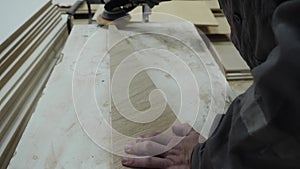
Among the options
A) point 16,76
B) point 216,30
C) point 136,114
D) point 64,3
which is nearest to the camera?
point 136,114

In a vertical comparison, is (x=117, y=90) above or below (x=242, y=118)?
below

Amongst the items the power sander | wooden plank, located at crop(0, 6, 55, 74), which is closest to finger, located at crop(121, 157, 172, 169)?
wooden plank, located at crop(0, 6, 55, 74)

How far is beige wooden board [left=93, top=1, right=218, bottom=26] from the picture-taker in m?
1.35

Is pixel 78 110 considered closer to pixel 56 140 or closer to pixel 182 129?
pixel 56 140

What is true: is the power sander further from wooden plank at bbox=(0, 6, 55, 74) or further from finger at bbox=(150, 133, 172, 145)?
finger at bbox=(150, 133, 172, 145)

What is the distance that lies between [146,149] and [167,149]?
51mm

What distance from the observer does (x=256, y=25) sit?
1.35 ft

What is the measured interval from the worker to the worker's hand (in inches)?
5.4

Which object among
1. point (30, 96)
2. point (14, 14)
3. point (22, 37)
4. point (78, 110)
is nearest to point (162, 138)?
point (78, 110)

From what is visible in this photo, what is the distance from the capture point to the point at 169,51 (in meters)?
1.06

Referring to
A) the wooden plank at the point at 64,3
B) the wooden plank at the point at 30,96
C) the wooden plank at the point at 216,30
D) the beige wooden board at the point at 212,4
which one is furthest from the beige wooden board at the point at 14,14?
the beige wooden board at the point at 212,4

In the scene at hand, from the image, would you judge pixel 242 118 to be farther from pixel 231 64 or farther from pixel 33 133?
pixel 231 64

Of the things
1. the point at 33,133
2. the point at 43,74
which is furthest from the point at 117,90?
the point at 43,74

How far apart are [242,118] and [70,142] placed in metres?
0.48
